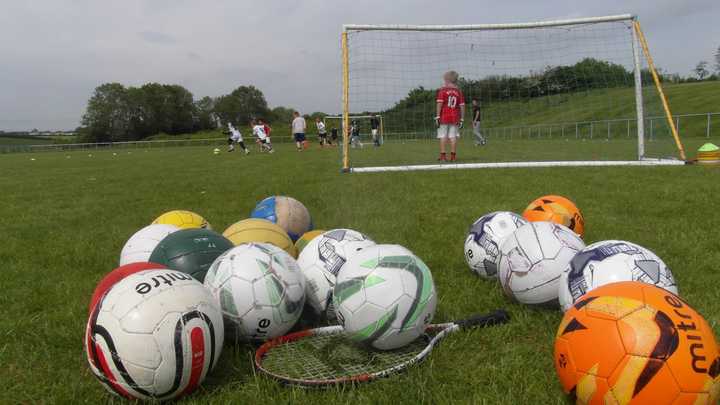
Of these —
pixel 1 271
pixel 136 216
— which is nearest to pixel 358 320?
pixel 1 271

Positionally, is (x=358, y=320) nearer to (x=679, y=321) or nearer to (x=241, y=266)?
(x=241, y=266)

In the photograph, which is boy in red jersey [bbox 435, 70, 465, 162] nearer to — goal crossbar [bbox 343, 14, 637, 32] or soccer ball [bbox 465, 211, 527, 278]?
goal crossbar [bbox 343, 14, 637, 32]

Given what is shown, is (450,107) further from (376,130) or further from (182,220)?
(376,130)

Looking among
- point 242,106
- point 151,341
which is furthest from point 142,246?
point 242,106

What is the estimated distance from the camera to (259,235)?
4445 millimetres

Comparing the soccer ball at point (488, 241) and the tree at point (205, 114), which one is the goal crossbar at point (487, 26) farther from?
the tree at point (205, 114)

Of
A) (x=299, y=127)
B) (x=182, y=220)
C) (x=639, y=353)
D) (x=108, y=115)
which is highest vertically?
(x=108, y=115)

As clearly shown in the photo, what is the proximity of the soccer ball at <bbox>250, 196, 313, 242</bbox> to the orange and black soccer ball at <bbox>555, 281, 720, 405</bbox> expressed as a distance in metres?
3.41

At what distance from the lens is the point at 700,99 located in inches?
1745

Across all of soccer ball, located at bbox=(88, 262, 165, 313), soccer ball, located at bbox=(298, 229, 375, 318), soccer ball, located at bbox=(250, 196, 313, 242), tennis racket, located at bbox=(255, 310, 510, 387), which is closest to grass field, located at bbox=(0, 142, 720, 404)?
tennis racket, located at bbox=(255, 310, 510, 387)

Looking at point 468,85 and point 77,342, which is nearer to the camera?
point 77,342

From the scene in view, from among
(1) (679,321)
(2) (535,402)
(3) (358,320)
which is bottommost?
(2) (535,402)

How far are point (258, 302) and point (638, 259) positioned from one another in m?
2.62

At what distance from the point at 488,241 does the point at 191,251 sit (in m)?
2.60
